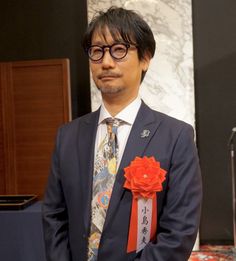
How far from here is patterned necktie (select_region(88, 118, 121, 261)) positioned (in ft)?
4.61

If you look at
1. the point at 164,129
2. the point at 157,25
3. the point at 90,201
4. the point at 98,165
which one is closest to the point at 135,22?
the point at 164,129

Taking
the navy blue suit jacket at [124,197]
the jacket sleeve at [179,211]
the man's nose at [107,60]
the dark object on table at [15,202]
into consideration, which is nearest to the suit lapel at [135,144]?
the navy blue suit jacket at [124,197]

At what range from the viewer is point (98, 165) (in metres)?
1.44

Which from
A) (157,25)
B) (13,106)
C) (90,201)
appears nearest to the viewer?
(90,201)

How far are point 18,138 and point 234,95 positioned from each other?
192 cm

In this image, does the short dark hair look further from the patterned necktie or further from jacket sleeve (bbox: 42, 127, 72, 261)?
jacket sleeve (bbox: 42, 127, 72, 261)

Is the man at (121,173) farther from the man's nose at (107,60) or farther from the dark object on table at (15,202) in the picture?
the dark object on table at (15,202)

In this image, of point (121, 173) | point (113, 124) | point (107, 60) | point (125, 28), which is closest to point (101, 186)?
point (121, 173)

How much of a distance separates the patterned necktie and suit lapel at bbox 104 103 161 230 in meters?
0.05

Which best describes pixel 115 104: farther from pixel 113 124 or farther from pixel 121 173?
pixel 121 173

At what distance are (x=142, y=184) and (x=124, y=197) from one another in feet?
0.33

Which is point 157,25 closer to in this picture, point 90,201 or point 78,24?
point 78,24

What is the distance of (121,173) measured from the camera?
1377mm

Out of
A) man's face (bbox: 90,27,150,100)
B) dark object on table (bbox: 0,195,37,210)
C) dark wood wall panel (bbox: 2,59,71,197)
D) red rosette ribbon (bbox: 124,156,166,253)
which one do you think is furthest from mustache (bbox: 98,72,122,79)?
dark wood wall panel (bbox: 2,59,71,197)
